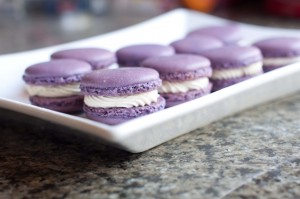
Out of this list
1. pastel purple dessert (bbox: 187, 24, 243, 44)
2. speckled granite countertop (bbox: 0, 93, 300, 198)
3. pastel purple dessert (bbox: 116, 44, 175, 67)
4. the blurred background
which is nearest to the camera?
speckled granite countertop (bbox: 0, 93, 300, 198)

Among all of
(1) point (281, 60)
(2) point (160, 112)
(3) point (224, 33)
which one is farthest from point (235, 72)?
(2) point (160, 112)

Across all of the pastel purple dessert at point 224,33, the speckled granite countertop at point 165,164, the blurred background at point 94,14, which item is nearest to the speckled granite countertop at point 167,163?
the speckled granite countertop at point 165,164

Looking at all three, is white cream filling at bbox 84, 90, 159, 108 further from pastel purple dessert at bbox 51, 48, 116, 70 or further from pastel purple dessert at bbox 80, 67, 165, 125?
pastel purple dessert at bbox 51, 48, 116, 70

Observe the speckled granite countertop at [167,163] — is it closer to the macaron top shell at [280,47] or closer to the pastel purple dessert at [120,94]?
the pastel purple dessert at [120,94]

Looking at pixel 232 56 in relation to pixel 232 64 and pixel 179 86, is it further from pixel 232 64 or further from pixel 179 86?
pixel 179 86

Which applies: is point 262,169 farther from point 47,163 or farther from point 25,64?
point 25,64

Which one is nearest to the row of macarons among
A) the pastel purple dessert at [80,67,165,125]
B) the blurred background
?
the pastel purple dessert at [80,67,165,125]
